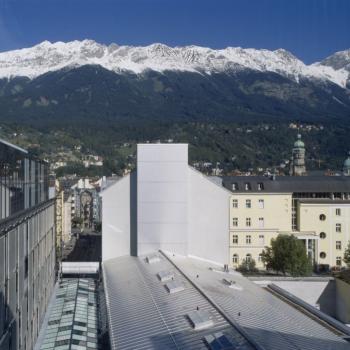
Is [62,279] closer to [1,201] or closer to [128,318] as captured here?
[128,318]

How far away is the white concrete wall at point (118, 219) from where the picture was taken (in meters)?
22.0

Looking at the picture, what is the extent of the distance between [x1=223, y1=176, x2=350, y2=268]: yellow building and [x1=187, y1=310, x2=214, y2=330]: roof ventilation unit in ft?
68.9

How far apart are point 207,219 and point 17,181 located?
10.3m

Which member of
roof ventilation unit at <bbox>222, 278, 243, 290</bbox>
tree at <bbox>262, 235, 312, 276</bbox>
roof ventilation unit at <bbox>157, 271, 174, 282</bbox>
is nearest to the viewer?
roof ventilation unit at <bbox>222, 278, 243, 290</bbox>

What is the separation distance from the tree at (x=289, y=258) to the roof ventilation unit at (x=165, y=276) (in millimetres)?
12080

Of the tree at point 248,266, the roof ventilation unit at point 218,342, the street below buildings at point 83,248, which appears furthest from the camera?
the street below buildings at point 83,248

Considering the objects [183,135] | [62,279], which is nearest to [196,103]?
[183,135]

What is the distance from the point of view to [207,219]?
21.9 m

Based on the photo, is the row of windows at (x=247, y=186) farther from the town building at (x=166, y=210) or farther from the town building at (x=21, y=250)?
the town building at (x=21, y=250)

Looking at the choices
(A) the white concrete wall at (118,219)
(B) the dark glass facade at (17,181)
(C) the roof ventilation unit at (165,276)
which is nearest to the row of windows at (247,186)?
(A) the white concrete wall at (118,219)

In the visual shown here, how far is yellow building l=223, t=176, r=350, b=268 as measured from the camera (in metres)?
33.4

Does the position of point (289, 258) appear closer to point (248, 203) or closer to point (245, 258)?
point (245, 258)

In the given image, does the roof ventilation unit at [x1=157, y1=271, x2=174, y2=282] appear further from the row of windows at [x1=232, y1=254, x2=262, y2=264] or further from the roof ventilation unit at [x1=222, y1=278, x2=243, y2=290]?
the row of windows at [x1=232, y1=254, x2=262, y2=264]

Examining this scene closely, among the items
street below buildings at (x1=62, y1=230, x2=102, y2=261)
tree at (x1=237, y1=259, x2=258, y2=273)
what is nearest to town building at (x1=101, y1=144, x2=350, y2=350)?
tree at (x1=237, y1=259, x2=258, y2=273)
